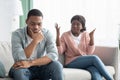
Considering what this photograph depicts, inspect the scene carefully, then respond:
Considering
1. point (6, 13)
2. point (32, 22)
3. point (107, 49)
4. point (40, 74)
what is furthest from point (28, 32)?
point (6, 13)

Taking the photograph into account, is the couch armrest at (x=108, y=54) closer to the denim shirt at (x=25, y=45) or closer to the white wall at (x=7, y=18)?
the denim shirt at (x=25, y=45)

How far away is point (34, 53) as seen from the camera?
111 inches

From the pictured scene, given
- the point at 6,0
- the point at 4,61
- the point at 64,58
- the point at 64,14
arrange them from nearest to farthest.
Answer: the point at 4,61 → the point at 64,58 → the point at 6,0 → the point at 64,14

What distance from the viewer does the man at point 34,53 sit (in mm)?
2648

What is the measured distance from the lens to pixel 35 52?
2824 millimetres

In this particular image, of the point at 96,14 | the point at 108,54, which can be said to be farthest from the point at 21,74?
the point at 96,14

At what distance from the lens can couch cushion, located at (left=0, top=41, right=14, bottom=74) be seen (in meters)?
3.09

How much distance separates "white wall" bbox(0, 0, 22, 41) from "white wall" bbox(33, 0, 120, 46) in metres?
0.75

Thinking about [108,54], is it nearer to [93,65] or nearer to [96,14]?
[93,65]

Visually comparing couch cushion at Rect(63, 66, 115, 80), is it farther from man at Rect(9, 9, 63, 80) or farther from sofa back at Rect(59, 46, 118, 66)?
sofa back at Rect(59, 46, 118, 66)

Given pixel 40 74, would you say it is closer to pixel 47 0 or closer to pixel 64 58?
pixel 64 58

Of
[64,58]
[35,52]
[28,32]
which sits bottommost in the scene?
[64,58]

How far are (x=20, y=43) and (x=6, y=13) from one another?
75.3 inches

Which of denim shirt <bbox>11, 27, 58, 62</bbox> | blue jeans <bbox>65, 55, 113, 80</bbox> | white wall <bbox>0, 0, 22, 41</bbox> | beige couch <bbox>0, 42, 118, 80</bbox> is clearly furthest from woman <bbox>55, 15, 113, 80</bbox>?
white wall <bbox>0, 0, 22, 41</bbox>
